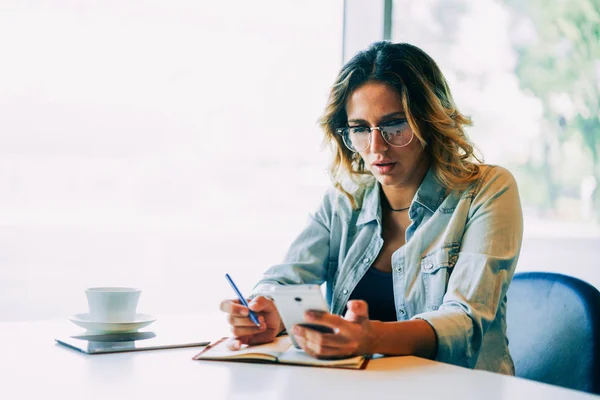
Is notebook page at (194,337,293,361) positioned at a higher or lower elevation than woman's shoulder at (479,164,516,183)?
lower

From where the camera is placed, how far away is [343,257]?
2.00m

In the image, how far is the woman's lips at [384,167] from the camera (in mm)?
1875

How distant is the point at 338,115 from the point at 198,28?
1391 millimetres

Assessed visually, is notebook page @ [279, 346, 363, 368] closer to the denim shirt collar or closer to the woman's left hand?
the woman's left hand

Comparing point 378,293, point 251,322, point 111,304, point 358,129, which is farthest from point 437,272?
point 111,304

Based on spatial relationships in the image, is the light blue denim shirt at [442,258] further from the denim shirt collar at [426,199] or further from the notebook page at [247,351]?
the notebook page at [247,351]

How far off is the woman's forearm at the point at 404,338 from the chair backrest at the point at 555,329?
0.41 meters

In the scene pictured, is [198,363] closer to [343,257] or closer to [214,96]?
[343,257]

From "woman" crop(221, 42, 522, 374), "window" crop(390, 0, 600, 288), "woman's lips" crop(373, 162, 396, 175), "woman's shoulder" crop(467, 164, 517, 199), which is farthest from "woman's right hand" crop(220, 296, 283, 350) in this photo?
"window" crop(390, 0, 600, 288)

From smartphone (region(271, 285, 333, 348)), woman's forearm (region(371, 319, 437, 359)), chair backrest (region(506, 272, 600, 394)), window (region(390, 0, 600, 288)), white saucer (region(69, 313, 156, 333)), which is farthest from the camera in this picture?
window (region(390, 0, 600, 288))

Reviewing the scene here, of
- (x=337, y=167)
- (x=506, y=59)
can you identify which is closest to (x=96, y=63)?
(x=337, y=167)

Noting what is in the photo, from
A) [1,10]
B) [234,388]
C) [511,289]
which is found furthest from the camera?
[1,10]

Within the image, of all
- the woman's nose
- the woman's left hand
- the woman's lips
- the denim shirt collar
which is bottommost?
the woman's left hand

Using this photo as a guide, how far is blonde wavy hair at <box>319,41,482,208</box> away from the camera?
189 cm
